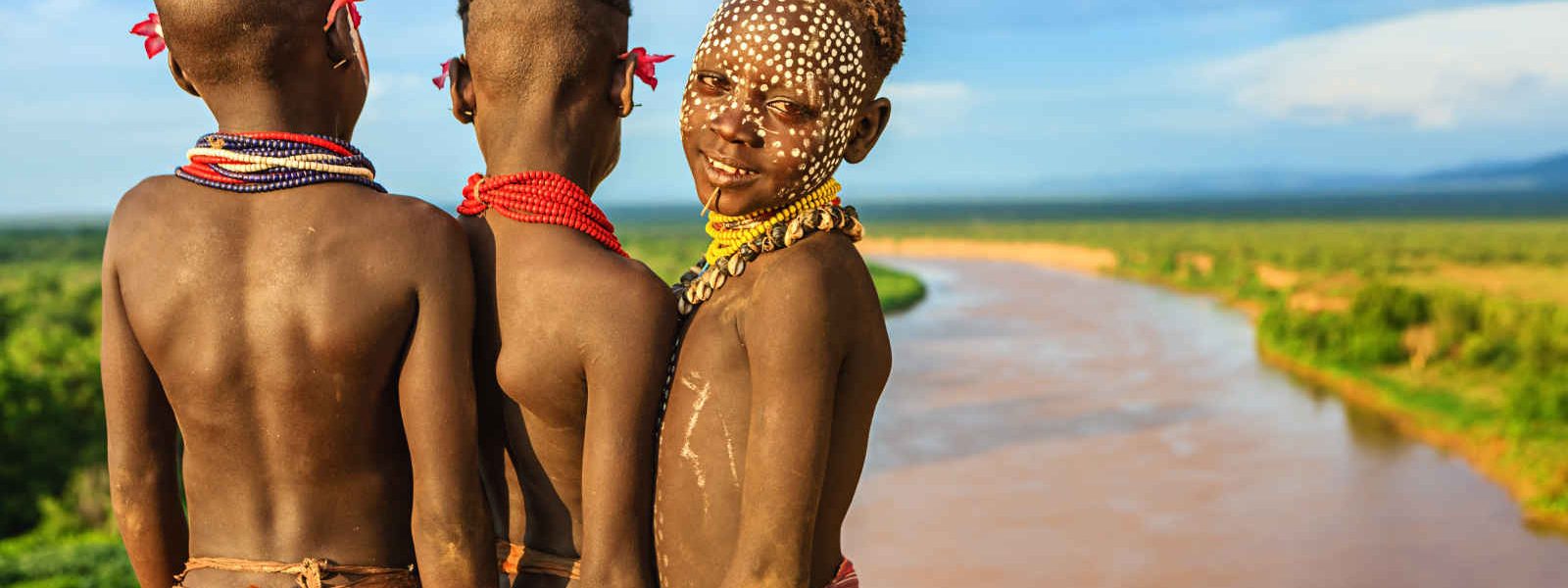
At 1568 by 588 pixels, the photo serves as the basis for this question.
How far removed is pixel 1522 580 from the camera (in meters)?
15.7

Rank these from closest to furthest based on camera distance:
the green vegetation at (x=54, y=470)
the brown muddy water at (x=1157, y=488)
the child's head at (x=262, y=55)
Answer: the child's head at (x=262, y=55) < the green vegetation at (x=54, y=470) < the brown muddy water at (x=1157, y=488)

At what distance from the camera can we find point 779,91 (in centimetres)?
276

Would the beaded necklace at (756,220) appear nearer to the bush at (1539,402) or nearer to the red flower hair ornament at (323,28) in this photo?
the red flower hair ornament at (323,28)

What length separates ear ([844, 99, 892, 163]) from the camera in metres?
2.91

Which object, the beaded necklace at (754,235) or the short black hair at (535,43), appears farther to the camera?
the short black hair at (535,43)

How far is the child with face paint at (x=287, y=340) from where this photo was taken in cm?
269

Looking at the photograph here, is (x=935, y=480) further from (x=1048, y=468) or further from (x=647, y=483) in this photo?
(x=647, y=483)

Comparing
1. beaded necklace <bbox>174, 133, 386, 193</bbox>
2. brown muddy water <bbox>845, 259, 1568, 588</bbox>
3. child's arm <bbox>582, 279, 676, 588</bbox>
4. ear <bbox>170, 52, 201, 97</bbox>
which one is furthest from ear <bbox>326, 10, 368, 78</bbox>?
brown muddy water <bbox>845, 259, 1568, 588</bbox>

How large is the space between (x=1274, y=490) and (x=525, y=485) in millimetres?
18388

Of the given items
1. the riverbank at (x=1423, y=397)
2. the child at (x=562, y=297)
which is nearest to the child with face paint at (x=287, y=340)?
the child at (x=562, y=297)

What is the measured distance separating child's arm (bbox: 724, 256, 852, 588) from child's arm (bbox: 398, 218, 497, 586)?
57 cm

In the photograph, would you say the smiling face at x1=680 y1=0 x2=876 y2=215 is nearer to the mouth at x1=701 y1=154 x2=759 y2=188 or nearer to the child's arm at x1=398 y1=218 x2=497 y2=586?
the mouth at x1=701 y1=154 x2=759 y2=188

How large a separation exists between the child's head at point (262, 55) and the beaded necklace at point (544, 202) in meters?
0.42

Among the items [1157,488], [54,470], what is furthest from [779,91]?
[54,470]
